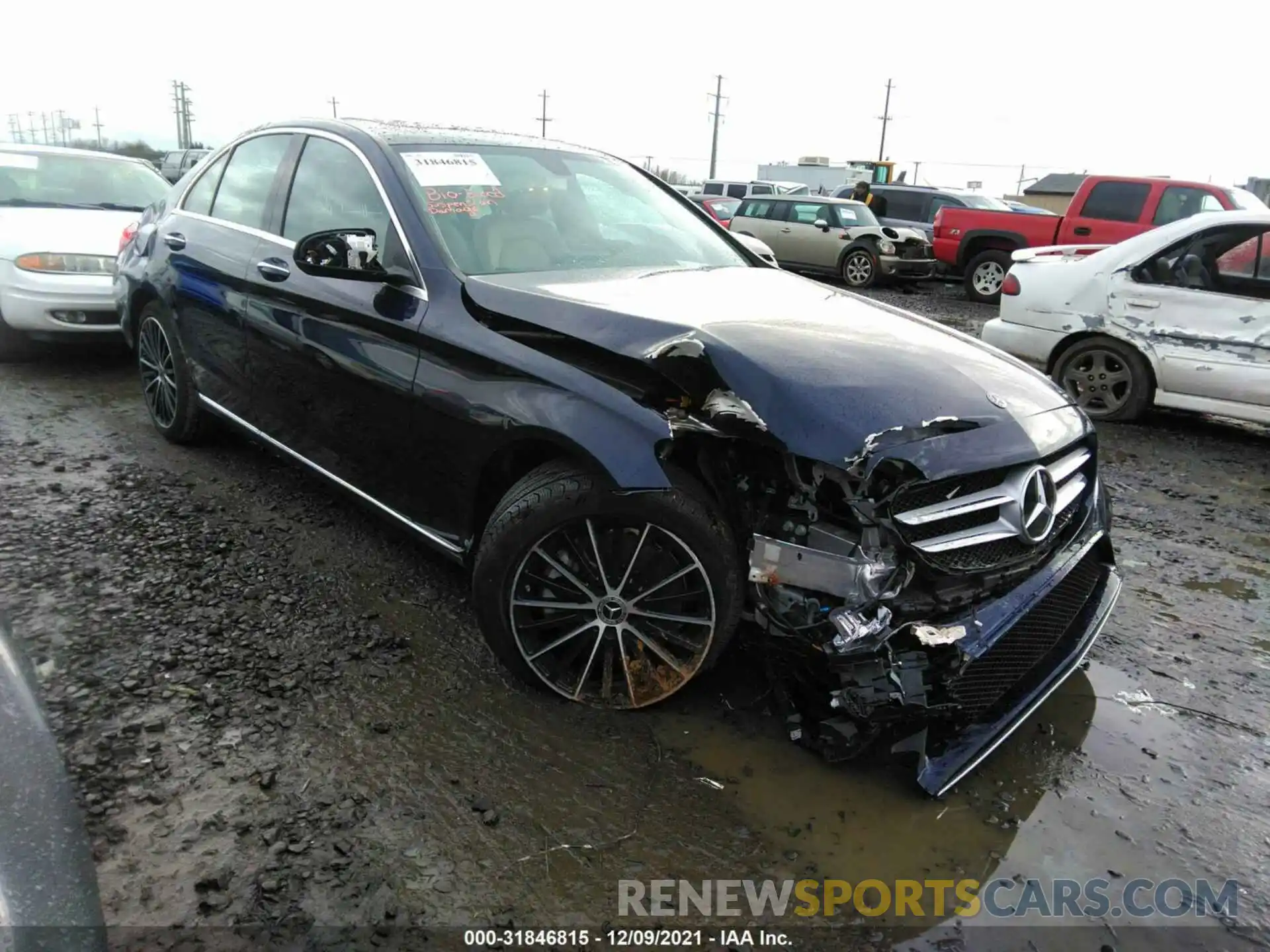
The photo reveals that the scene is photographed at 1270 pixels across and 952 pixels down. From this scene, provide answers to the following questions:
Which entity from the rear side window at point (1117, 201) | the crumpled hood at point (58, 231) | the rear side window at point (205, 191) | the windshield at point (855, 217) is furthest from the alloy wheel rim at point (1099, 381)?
the windshield at point (855, 217)

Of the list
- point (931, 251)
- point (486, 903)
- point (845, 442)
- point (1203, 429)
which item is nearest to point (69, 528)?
point (486, 903)

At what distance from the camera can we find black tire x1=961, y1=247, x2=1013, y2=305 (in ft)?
43.1

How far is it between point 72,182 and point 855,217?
11.9m

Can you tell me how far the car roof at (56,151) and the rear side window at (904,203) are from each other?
14131mm

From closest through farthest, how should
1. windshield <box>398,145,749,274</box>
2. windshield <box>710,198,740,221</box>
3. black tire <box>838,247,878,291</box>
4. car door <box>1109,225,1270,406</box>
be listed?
windshield <box>398,145,749,274</box>
car door <box>1109,225,1270,406</box>
black tire <box>838,247,878,291</box>
windshield <box>710,198,740,221</box>

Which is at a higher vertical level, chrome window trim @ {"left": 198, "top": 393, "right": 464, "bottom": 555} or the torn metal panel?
the torn metal panel

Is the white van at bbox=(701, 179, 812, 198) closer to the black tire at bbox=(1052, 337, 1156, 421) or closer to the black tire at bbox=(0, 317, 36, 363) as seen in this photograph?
the black tire at bbox=(1052, 337, 1156, 421)

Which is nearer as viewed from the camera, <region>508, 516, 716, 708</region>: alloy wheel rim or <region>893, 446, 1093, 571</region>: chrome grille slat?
<region>893, 446, 1093, 571</region>: chrome grille slat

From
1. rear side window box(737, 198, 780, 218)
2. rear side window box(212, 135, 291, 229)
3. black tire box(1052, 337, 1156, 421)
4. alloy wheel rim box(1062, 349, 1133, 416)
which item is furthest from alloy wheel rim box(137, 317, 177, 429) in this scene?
rear side window box(737, 198, 780, 218)

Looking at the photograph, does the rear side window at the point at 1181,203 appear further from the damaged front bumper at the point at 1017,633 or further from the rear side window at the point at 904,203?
the damaged front bumper at the point at 1017,633

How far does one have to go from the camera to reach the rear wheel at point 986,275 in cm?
1314

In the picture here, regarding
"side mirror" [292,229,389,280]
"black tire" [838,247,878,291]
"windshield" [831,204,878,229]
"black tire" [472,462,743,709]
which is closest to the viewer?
"black tire" [472,462,743,709]

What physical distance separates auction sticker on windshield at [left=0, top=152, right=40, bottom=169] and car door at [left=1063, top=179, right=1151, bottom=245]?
12.0m

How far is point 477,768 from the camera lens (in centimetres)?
245
